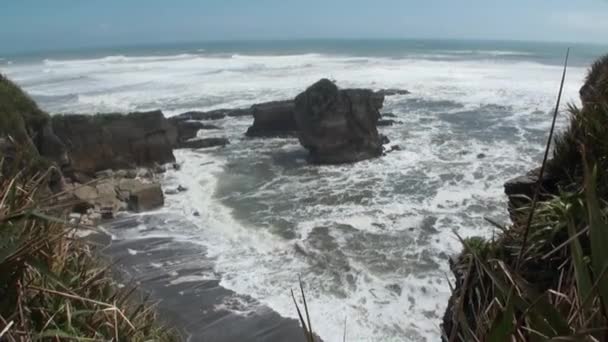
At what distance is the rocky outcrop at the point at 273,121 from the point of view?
30.2 meters

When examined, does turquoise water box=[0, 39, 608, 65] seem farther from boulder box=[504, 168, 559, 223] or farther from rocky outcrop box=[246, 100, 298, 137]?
boulder box=[504, 168, 559, 223]

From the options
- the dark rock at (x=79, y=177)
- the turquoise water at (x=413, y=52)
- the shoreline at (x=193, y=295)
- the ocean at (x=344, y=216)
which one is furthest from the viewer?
the turquoise water at (x=413, y=52)

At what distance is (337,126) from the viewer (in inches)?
932

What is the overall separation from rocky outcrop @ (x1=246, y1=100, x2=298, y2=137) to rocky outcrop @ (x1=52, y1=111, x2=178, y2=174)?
688 cm

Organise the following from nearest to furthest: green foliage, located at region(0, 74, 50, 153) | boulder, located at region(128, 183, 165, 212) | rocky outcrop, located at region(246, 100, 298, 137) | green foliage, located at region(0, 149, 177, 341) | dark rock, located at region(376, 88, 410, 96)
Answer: green foliage, located at region(0, 149, 177, 341)
green foliage, located at region(0, 74, 50, 153)
boulder, located at region(128, 183, 165, 212)
rocky outcrop, located at region(246, 100, 298, 137)
dark rock, located at region(376, 88, 410, 96)

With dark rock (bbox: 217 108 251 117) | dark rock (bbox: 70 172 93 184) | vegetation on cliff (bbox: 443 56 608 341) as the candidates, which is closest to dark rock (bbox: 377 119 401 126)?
dark rock (bbox: 217 108 251 117)

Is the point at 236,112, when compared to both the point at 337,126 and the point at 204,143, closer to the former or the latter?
the point at 204,143

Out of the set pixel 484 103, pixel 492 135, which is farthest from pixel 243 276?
pixel 484 103

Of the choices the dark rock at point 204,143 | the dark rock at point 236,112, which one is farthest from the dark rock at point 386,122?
the dark rock at point 236,112

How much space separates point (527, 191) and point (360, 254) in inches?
240

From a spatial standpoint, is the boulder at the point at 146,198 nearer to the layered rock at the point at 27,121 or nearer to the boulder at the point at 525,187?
the layered rock at the point at 27,121

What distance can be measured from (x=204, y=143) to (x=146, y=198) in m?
10.4

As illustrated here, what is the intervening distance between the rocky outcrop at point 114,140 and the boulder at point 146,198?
382 cm

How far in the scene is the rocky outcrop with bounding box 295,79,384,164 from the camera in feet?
77.5
